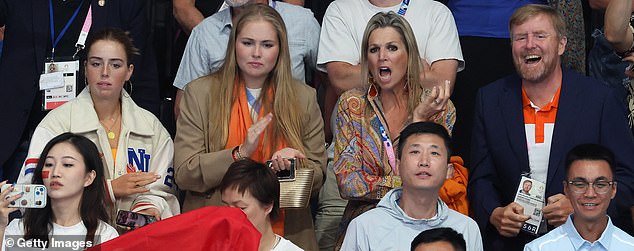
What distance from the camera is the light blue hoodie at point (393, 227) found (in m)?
6.88

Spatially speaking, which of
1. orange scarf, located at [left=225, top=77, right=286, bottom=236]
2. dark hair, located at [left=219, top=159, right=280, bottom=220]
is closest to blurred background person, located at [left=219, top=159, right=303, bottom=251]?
dark hair, located at [left=219, top=159, right=280, bottom=220]

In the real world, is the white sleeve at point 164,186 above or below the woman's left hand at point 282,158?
below

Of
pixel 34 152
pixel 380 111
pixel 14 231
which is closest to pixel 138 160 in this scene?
pixel 34 152

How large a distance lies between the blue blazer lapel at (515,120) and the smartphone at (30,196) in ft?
8.41

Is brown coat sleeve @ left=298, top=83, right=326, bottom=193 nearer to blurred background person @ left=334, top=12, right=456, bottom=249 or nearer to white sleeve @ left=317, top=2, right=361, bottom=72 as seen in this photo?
blurred background person @ left=334, top=12, right=456, bottom=249

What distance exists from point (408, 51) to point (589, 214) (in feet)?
4.78

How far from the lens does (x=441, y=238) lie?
635cm

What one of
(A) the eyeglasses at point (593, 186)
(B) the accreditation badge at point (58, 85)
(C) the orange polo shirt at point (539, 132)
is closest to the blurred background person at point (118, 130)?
(B) the accreditation badge at point (58, 85)

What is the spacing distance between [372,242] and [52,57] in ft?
8.55

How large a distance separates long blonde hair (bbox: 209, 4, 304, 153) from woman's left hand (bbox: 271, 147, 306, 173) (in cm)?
28

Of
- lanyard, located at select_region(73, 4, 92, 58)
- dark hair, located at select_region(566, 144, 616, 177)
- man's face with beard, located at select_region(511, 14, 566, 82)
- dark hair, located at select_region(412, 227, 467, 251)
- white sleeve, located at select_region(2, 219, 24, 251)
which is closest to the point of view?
dark hair, located at select_region(412, 227, 467, 251)

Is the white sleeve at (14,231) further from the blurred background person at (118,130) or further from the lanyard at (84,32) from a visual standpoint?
the lanyard at (84,32)

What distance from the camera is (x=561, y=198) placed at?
722cm

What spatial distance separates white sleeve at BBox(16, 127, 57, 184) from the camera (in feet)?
23.7
